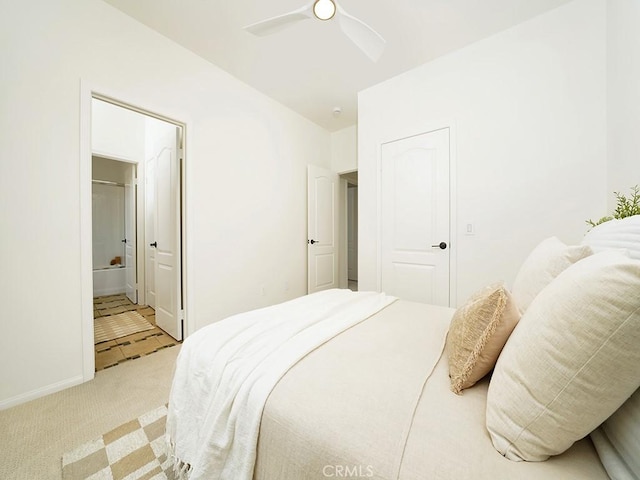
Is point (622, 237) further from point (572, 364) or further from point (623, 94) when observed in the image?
point (623, 94)

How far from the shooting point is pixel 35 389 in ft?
5.49

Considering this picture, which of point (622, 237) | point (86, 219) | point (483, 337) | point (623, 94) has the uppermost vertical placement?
point (623, 94)

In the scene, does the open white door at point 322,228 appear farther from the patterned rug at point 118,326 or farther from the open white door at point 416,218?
the patterned rug at point 118,326

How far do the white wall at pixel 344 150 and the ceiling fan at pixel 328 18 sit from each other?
244 centimetres

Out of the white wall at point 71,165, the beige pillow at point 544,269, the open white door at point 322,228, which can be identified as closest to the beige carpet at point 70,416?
the white wall at point 71,165

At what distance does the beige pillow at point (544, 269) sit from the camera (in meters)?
0.87

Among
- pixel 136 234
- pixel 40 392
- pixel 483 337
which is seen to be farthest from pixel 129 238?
pixel 483 337

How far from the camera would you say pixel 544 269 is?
0.94m

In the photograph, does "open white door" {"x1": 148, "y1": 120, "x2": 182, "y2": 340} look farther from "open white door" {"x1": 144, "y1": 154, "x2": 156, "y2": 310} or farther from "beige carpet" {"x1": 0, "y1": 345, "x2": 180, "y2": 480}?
"beige carpet" {"x1": 0, "y1": 345, "x2": 180, "y2": 480}

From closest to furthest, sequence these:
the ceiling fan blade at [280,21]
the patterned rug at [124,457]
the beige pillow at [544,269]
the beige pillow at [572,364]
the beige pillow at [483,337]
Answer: the beige pillow at [572,364], the beige pillow at [483,337], the beige pillow at [544,269], the patterned rug at [124,457], the ceiling fan blade at [280,21]

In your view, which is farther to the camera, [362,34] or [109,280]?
[109,280]

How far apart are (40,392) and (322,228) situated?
3.21 metres

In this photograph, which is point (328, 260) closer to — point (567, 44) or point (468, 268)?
point (468, 268)

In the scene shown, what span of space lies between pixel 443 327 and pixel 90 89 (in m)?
2.79
